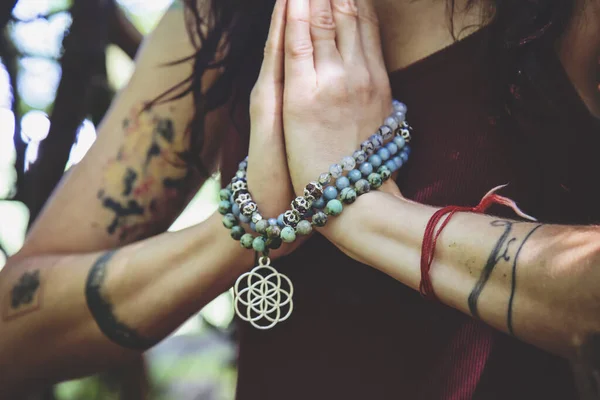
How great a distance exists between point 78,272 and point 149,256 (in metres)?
0.14

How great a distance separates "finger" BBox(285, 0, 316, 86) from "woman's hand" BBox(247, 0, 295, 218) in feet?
0.08

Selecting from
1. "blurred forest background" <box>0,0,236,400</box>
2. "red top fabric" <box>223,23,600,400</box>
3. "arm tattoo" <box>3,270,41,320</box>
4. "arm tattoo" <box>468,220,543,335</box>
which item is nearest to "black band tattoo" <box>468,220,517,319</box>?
"arm tattoo" <box>468,220,543,335</box>

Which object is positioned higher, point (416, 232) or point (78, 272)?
point (416, 232)

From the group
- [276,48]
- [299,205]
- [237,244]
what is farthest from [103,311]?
[276,48]

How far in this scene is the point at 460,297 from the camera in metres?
0.65

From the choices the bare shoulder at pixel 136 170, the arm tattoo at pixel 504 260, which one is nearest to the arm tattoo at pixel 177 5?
the bare shoulder at pixel 136 170

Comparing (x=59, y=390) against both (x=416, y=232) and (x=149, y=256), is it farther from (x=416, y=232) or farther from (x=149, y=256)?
(x=416, y=232)

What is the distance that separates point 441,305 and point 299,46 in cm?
42

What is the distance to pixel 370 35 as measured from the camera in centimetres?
88

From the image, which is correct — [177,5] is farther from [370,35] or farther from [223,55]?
[370,35]

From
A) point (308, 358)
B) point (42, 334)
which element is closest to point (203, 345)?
point (42, 334)

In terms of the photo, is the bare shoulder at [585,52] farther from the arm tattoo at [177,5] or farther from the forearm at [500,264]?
the arm tattoo at [177,5]

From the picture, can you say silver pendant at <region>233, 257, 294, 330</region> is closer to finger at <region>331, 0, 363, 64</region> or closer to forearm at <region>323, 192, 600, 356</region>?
forearm at <region>323, 192, 600, 356</region>

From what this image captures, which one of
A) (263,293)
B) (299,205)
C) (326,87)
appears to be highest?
(326,87)
